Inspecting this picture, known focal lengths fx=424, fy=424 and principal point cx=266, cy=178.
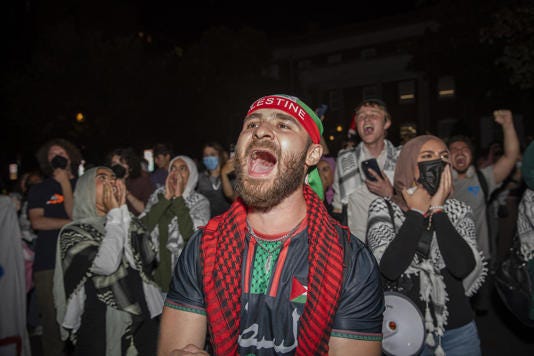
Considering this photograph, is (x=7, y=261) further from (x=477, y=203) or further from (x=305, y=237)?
(x=477, y=203)

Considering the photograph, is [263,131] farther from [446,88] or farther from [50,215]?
[446,88]

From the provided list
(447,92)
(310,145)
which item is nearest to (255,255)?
(310,145)

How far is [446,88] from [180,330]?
33750 millimetres

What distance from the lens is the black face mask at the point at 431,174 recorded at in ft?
9.43

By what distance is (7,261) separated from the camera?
3.82 meters

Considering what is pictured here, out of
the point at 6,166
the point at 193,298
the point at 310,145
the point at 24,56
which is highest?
the point at 24,56

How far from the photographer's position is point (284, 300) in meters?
1.90

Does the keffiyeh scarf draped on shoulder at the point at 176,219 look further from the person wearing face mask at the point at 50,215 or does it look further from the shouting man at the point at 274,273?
the shouting man at the point at 274,273

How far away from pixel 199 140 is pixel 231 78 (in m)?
4.93

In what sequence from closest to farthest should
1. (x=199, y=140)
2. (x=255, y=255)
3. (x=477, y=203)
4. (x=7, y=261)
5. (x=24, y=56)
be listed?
(x=255, y=255) < (x=7, y=261) < (x=477, y=203) < (x=24, y=56) < (x=199, y=140)

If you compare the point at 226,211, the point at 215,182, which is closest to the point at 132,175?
the point at 215,182

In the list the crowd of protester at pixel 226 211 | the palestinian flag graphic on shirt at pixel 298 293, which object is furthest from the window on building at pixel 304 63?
the palestinian flag graphic on shirt at pixel 298 293

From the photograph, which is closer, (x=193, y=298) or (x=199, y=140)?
(x=193, y=298)

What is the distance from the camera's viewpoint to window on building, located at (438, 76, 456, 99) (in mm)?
31438
